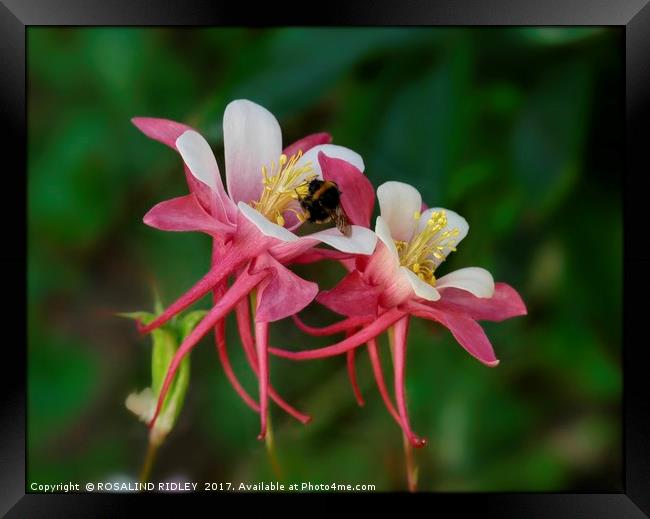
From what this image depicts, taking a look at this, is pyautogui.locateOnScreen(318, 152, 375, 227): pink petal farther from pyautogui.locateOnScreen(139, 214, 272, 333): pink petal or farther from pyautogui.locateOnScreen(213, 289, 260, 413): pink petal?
pyautogui.locateOnScreen(213, 289, 260, 413): pink petal

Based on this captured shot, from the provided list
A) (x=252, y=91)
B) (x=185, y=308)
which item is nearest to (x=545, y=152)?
(x=252, y=91)


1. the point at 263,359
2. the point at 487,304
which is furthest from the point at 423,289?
the point at 263,359

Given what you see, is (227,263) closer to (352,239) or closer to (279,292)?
(279,292)

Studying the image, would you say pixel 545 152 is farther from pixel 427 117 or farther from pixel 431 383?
pixel 431 383

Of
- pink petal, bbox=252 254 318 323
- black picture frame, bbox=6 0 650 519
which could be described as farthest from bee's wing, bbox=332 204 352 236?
black picture frame, bbox=6 0 650 519

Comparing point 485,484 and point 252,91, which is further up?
point 252,91
